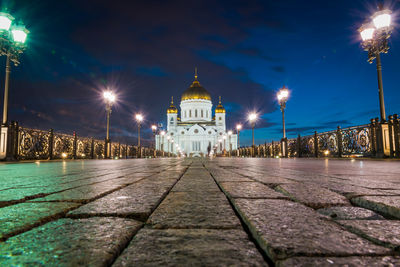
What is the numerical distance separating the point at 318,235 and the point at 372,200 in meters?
0.91

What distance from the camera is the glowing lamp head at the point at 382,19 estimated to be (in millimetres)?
10681

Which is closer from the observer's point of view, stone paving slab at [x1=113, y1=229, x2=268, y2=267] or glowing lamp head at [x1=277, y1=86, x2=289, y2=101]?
stone paving slab at [x1=113, y1=229, x2=268, y2=267]

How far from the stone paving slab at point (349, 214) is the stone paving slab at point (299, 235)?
12 cm

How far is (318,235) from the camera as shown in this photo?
3.03ft

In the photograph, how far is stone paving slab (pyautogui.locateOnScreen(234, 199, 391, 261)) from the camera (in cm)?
77

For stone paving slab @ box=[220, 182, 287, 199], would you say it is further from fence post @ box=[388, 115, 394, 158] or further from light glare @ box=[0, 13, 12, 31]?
light glare @ box=[0, 13, 12, 31]

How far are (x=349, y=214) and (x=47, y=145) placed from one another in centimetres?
1583

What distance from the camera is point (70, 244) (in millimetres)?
831

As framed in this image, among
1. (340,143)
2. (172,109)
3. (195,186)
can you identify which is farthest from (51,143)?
(172,109)

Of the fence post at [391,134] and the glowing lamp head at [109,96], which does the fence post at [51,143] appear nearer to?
the glowing lamp head at [109,96]

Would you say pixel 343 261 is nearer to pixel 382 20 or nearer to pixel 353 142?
pixel 382 20

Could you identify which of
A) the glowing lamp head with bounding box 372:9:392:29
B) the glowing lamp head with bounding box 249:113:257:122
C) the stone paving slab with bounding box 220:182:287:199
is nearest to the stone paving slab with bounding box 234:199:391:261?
the stone paving slab with bounding box 220:182:287:199

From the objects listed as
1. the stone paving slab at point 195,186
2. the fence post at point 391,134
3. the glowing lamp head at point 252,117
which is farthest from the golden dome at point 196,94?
the stone paving slab at point 195,186

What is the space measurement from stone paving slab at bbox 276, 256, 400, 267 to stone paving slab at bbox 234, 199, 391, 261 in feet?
0.09
